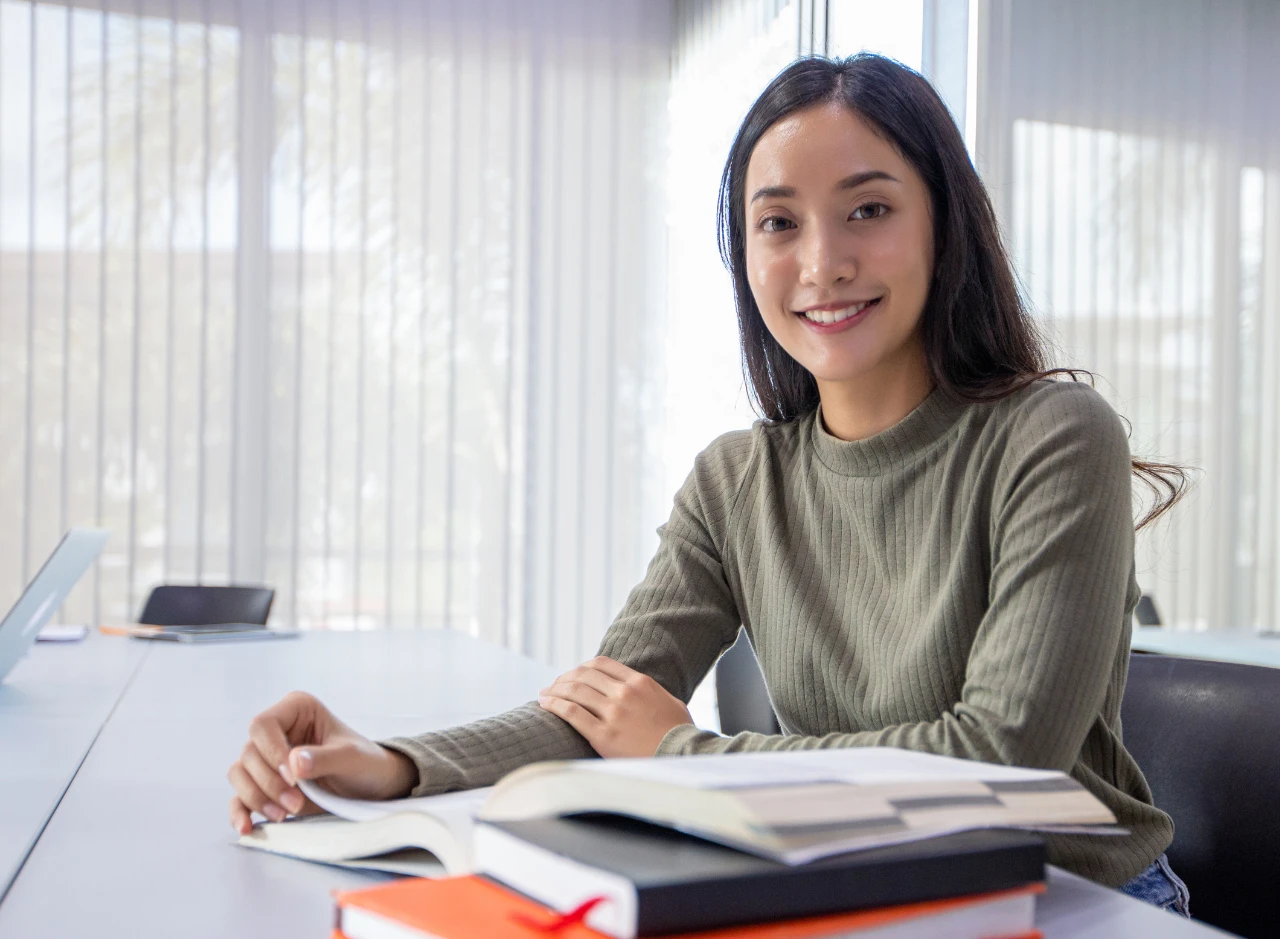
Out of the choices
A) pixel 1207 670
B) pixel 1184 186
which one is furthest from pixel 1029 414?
pixel 1184 186

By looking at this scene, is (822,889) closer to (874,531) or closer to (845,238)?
(874,531)

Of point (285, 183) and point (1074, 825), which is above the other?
point (285, 183)

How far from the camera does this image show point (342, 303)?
4.55m

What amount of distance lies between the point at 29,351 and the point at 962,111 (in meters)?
3.20

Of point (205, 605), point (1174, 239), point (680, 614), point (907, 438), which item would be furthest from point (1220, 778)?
point (1174, 239)

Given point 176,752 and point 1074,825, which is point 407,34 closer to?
point 176,752

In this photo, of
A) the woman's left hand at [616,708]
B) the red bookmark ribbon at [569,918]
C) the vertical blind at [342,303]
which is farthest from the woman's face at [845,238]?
the vertical blind at [342,303]

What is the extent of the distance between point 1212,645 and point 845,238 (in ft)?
4.72

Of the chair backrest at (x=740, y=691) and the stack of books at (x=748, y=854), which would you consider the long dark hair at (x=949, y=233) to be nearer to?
the stack of books at (x=748, y=854)

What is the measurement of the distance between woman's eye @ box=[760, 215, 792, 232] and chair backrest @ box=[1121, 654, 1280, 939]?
624 mm

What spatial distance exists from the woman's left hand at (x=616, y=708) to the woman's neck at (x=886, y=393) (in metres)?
0.38

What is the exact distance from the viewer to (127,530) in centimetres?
435

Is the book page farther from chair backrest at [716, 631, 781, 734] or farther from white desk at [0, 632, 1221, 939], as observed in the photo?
chair backrest at [716, 631, 781, 734]

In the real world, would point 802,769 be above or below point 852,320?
below
